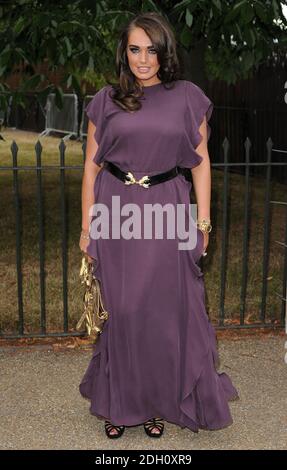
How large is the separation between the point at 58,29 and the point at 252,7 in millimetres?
1532

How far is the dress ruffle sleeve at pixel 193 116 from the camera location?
3318 millimetres

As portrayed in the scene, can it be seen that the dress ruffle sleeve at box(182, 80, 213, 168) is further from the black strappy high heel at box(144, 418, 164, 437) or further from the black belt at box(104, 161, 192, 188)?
the black strappy high heel at box(144, 418, 164, 437)

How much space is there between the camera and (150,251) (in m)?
3.41

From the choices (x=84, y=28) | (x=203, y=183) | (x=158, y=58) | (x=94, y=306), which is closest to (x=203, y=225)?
(x=203, y=183)

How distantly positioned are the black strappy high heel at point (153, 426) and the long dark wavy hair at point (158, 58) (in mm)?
1662

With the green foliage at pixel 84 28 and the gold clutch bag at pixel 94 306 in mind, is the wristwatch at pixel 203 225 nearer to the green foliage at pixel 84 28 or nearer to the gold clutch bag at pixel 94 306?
the gold clutch bag at pixel 94 306

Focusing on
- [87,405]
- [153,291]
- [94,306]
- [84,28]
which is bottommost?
[87,405]

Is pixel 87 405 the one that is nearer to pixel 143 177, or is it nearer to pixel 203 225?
pixel 203 225

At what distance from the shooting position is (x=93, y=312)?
11.5ft

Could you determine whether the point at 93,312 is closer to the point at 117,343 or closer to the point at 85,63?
the point at 117,343

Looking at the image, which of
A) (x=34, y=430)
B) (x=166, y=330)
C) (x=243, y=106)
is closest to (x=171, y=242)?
(x=166, y=330)

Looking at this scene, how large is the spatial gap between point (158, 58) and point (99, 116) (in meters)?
0.40

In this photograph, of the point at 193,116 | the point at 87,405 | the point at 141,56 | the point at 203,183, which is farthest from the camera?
the point at 87,405

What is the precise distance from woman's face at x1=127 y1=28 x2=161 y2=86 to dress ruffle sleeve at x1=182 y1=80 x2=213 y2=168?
8.2 inches
